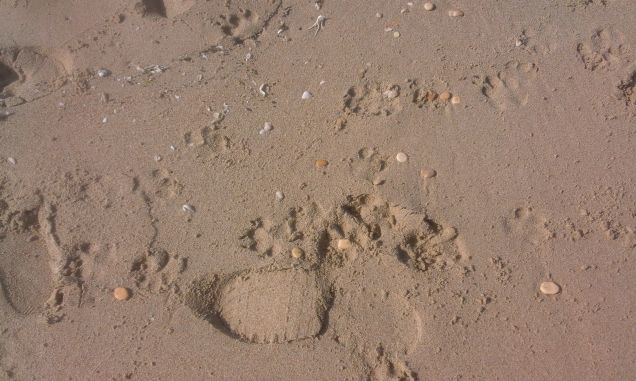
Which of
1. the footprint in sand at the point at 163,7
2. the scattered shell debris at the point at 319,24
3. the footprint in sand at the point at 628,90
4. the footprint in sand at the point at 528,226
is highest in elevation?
the footprint in sand at the point at 163,7

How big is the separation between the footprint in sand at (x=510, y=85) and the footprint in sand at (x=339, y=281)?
88 cm

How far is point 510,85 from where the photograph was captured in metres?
2.88

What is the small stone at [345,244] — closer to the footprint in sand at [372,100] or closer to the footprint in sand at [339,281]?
the footprint in sand at [339,281]

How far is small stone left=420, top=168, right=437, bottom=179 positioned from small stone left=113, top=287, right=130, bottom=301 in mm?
1763

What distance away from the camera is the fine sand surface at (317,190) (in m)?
2.48

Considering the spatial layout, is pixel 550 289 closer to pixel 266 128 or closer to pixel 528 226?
pixel 528 226

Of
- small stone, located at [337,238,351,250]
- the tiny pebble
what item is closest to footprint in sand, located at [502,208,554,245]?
small stone, located at [337,238,351,250]

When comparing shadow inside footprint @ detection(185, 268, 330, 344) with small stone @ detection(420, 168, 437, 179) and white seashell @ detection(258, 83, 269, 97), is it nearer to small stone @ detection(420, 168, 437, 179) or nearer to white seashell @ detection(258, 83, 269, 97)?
small stone @ detection(420, 168, 437, 179)

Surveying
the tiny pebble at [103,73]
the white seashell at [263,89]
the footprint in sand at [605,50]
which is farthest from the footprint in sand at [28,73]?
the footprint in sand at [605,50]

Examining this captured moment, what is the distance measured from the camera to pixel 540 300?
2.51 m

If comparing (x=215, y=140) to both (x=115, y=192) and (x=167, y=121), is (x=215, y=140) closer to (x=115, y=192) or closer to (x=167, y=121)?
(x=167, y=121)

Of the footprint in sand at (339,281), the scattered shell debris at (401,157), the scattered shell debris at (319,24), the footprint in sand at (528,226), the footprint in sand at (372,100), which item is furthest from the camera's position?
the scattered shell debris at (319,24)

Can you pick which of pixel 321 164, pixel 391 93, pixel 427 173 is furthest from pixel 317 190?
pixel 391 93

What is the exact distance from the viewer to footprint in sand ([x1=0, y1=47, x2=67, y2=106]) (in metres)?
2.94
